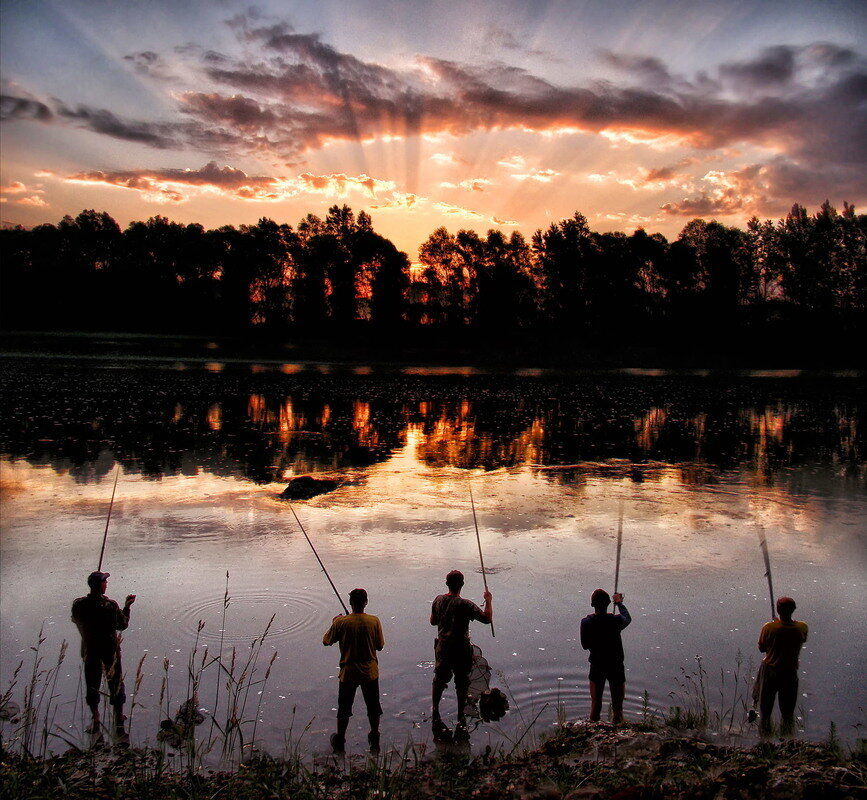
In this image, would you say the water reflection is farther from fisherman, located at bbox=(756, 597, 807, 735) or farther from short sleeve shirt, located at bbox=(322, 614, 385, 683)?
fisherman, located at bbox=(756, 597, 807, 735)

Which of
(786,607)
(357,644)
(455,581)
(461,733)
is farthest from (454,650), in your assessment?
(786,607)

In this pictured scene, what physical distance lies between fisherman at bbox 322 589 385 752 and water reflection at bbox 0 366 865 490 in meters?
11.8

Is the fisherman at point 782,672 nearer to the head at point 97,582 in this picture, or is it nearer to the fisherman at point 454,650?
the fisherman at point 454,650

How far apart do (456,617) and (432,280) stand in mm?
97219

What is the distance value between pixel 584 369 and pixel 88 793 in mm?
72895

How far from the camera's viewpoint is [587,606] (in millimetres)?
10180

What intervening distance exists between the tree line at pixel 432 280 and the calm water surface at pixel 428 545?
65960mm

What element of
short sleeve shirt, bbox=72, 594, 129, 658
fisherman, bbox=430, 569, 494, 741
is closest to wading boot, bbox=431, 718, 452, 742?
fisherman, bbox=430, 569, 494, 741

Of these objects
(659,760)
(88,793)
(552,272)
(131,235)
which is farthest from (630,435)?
(131,235)

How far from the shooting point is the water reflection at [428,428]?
69.5ft

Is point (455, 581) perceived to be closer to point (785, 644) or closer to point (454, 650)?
point (454, 650)

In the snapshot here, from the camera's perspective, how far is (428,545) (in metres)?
13.0

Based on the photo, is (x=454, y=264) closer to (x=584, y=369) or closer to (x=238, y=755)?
(x=584, y=369)

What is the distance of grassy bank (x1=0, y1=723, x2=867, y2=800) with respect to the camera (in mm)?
5219
